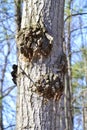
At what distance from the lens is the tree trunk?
1.58 meters

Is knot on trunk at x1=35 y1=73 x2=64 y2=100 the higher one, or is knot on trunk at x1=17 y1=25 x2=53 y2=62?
knot on trunk at x1=17 y1=25 x2=53 y2=62

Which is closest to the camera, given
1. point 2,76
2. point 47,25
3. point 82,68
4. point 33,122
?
point 33,122

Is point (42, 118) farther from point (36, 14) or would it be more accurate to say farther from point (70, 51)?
point (70, 51)

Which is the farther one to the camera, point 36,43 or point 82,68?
point 82,68

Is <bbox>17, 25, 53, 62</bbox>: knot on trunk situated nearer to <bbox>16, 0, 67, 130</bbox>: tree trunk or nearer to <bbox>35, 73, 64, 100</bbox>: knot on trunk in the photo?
<bbox>16, 0, 67, 130</bbox>: tree trunk

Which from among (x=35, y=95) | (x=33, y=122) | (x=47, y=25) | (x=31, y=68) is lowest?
(x=33, y=122)

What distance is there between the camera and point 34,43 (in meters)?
1.60

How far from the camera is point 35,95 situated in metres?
1.61

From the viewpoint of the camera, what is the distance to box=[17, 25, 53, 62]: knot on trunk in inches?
63.1

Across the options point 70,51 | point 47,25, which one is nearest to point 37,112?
point 47,25

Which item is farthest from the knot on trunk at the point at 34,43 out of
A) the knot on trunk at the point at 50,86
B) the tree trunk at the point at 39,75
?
the knot on trunk at the point at 50,86

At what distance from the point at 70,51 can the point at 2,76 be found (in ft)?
5.72

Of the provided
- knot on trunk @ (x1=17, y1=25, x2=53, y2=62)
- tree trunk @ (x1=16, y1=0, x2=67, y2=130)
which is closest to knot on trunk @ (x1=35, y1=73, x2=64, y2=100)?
tree trunk @ (x1=16, y1=0, x2=67, y2=130)

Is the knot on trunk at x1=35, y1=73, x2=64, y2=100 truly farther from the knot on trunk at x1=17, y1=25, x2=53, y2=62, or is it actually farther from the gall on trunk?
the knot on trunk at x1=17, y1=25, x2=53, y2=62
